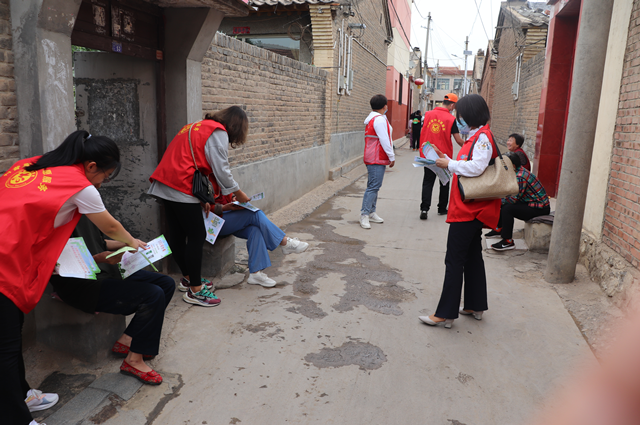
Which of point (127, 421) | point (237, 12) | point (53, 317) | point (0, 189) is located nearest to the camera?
point (0, 189)

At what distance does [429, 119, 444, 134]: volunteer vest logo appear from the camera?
7.20m

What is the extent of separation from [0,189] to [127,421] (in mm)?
1394

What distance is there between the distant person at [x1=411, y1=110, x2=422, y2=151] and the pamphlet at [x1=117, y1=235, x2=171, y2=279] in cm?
1857

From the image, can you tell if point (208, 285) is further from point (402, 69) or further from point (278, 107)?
point (402, 69)

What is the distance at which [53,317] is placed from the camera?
3109mm

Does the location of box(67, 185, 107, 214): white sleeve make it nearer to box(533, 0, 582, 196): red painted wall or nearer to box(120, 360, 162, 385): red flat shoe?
box(120, 360, 162, 385): red flat shoe

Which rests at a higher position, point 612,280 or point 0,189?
point 0,189

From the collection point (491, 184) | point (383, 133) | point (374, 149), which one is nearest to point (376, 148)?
point (374, 149)

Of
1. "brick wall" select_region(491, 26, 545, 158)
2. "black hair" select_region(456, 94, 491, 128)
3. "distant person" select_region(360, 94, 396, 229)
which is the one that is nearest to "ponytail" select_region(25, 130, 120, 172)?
"black hair" select_region(456, 94, 491, 128)

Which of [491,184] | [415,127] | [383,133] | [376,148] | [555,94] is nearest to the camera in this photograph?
[491,184]

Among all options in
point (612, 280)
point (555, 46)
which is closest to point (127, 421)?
point (612, 280)

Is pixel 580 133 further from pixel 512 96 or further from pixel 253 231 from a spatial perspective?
pixel 512 96

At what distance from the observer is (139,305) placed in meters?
2.90

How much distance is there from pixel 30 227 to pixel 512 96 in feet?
53.4
